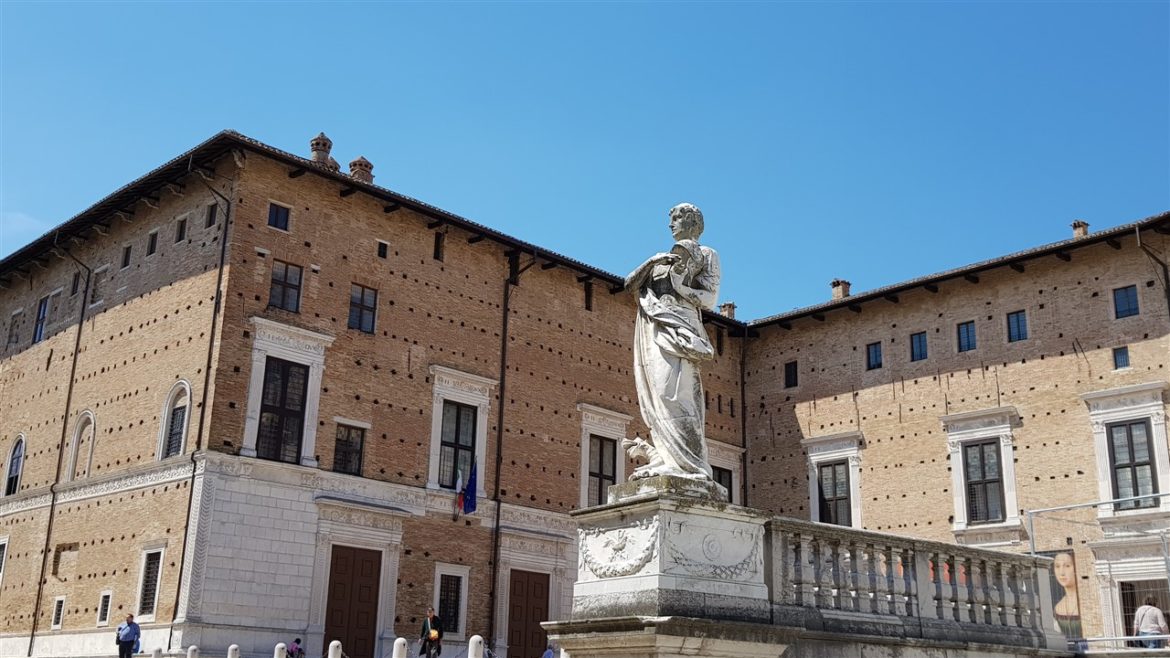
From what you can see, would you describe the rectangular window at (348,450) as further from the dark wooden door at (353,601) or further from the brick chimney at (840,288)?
the brick chimney at (840,288)

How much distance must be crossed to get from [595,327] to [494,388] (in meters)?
4.18

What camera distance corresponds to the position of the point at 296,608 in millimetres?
22172

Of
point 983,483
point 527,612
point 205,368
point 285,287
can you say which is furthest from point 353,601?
point 983,483

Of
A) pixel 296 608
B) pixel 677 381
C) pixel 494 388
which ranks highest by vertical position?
pixel 494 388

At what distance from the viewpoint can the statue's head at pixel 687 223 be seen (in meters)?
9.79

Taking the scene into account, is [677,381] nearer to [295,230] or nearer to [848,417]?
[295,230]

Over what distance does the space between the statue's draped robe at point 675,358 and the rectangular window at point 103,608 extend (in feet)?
57.3

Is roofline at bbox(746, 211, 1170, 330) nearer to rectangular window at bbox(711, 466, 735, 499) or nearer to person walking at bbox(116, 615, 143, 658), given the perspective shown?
rectangular window at bbox(711, 466, 735, 499)

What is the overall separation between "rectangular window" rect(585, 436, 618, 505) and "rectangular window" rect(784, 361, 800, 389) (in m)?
6.14

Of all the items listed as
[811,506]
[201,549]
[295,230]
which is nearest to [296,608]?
[201,549]

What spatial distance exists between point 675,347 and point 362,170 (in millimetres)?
20550

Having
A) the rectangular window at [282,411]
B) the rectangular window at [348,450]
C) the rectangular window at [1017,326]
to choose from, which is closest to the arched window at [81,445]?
the rectangular window at [282,411]

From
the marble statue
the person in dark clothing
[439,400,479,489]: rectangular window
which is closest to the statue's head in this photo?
the marble statue

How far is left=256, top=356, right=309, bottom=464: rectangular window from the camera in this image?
22.8 meters
